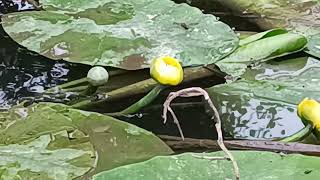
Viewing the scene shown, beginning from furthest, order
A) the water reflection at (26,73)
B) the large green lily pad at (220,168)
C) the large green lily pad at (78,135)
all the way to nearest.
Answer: the water reflection at (26,73) < the large green lily pad at (78,135) < the large green lily pad at (220,168)

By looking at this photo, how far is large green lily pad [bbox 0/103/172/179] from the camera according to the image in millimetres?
949

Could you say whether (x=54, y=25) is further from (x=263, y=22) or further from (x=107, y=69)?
(x=263, y=22)

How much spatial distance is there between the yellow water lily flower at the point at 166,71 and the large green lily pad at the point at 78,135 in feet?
0.32

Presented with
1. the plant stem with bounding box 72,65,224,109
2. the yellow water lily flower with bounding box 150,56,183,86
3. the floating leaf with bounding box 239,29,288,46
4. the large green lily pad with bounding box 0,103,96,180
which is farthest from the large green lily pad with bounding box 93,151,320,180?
the floating leaf with bounding box 239,29,288,46

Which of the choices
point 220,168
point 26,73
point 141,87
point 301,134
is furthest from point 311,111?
point 26,73

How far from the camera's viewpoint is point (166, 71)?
107 centimetres

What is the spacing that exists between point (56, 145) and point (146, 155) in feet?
0.42

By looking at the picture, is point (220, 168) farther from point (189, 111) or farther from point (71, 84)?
point (71, 84)

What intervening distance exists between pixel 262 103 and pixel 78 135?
0.32 m

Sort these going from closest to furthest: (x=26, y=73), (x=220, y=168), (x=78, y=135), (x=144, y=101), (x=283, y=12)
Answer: (x=220, y=168)
(x=78, y=135)
(x=144, y=101)
(x=26, y=73)
(x=283, y=12)

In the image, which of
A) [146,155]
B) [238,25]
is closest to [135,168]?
[146,155]

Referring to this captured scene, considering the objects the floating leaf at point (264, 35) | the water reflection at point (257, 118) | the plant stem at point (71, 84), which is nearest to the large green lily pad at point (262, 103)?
the water reflection at point (257, 118)

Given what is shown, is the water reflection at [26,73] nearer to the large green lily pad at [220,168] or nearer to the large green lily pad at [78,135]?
the large green lily pad at [78,135]

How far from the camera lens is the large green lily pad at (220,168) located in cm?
84
